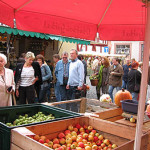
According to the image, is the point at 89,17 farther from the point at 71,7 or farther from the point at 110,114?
the point at 110,114

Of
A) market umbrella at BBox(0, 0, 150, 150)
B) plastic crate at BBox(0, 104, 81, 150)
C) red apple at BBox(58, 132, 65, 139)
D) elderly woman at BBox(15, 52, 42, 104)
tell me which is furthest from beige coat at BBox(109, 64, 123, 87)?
red apple at BBox(58, 132, 65, 139)

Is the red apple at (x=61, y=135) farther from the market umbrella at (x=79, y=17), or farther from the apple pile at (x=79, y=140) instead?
the market umbrella at (x=79, y=17)

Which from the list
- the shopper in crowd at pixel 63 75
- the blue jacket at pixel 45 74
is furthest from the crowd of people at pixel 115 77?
the blue jacket at pixel 45 74

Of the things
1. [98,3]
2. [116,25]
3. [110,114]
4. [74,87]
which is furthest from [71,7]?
[74,87]

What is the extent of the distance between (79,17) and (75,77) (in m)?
3.14

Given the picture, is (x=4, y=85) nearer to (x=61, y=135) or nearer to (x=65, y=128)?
(x=65, y=128)

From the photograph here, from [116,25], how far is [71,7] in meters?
1.03

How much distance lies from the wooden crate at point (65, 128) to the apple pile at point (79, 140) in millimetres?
72

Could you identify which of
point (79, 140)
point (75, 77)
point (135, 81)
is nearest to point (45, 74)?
point (75, 77)

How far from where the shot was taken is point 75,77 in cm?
648

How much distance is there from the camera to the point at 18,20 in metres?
3.10

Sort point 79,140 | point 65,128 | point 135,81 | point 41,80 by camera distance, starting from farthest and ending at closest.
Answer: point 135,81 → point 41,80 → point 65,128 → point 79,140

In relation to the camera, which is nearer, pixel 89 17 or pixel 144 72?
pixel 144 72

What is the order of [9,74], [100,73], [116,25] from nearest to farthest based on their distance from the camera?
[116,25] → [9,74] → [100,73]
